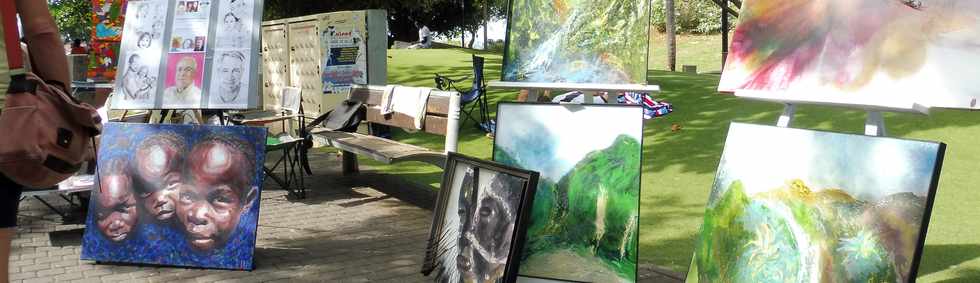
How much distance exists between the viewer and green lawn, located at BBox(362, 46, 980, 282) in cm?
491

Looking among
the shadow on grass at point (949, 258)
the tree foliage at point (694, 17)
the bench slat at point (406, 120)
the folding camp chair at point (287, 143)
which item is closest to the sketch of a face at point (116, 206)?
the folding camp chair at point (287, 143)

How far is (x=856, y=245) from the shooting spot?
9.51 ft

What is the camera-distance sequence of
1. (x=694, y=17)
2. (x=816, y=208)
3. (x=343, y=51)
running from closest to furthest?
1. (x=816, y=208)
2. (x=343, y=51)
3. (x=694, y=17)

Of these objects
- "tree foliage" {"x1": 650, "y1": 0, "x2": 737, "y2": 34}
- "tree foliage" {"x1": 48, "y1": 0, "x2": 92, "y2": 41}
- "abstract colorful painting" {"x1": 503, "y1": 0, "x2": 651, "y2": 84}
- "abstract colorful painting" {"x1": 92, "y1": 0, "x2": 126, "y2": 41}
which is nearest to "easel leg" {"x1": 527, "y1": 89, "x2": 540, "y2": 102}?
"abstract colorful painting" {"x1": 503, "y1": 0, "x2": 651, "y2": 84}

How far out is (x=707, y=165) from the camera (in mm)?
7434

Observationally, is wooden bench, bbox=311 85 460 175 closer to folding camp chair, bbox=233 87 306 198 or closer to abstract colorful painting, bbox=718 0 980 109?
folding camp chair, bbox=233 87 306 198

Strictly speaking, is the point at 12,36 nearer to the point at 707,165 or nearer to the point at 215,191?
the point at 215,191

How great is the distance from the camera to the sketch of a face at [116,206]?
5.00m

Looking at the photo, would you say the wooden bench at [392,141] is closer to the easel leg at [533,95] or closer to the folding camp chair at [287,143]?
the folding camp chair at [287,143]

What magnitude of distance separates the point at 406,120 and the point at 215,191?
2.88 m

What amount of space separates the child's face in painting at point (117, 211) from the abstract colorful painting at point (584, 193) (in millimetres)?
2454

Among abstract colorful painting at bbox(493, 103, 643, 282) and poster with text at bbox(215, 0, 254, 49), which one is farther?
poster with text at bbox(215, 0, 254, 49)

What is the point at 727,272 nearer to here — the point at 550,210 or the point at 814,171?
the point at 814,171

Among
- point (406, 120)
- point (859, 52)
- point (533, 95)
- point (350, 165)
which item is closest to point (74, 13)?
point (350, 165)
